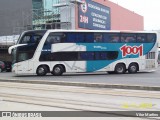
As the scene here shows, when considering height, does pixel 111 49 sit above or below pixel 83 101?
above

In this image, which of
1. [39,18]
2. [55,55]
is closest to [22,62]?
[55,55]

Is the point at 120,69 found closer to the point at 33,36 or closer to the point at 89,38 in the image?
the point at 89,38

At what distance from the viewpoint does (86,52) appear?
27000 millimetres

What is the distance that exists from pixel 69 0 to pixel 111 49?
17.3 meters

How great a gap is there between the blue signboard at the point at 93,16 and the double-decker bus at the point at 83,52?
17348 millimetres

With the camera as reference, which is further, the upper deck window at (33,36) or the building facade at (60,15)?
the building facade at (60,15)

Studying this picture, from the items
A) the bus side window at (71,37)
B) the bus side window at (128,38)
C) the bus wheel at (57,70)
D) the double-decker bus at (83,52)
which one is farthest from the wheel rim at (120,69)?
the bus wheel at (57,70)

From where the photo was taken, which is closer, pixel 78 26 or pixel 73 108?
pixel 73 108

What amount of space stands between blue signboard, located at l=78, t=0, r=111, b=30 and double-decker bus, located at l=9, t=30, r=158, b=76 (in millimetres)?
17348

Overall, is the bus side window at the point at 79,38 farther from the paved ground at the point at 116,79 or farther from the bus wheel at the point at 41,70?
the paved ground at the point at 116,79

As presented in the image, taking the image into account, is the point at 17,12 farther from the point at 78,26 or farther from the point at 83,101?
the point at 83,101

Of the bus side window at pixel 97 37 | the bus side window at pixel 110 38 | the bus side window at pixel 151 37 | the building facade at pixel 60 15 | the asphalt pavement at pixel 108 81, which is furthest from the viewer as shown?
the building facade at pixel 60 15

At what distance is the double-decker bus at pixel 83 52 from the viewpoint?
25969 mm

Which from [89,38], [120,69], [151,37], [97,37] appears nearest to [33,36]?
[89,38]
